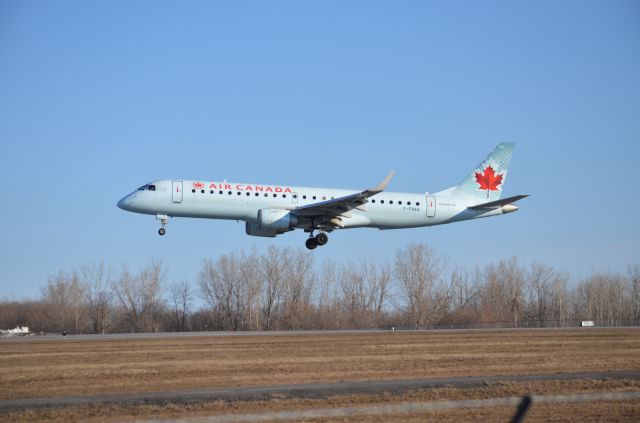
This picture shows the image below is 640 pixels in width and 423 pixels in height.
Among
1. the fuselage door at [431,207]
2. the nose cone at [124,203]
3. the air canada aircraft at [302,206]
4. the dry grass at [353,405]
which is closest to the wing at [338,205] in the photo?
the air canada aircraft at [302,206]

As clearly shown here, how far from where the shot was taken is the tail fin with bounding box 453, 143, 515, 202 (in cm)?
5285

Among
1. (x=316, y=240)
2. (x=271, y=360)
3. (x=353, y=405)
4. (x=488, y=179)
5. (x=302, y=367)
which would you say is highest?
(x=488, y=179)

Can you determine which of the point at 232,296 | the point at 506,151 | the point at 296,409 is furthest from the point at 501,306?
the point at 296,409

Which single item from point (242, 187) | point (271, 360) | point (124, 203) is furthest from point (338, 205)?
point (271, 360)

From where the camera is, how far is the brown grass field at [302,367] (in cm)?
1848

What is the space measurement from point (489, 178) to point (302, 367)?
30.7 metres

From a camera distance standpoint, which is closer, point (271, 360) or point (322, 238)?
point (271, 360)

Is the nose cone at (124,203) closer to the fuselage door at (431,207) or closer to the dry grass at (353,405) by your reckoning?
the fuselage door at (431,207)

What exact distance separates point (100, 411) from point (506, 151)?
42200 millimetres

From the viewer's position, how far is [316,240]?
48.2 meters

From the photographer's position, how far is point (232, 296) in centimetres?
9312

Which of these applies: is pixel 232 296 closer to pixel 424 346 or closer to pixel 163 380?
pixel 424 346

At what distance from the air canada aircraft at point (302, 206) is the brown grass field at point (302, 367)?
24.8 feet

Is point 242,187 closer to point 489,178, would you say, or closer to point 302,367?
point 489,178
